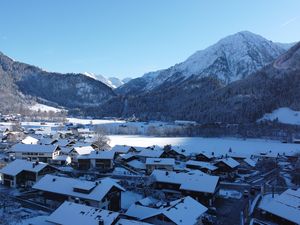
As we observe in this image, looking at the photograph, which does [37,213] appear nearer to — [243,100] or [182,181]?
[182,181]

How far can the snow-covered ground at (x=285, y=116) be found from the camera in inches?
5394

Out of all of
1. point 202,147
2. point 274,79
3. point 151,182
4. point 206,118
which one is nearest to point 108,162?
point 151,182

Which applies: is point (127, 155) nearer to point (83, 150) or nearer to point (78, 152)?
point (83, 150)

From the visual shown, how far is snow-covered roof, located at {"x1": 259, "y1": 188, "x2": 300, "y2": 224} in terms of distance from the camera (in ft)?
110

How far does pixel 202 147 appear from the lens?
89.6 metres

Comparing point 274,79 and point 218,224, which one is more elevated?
point 274,79

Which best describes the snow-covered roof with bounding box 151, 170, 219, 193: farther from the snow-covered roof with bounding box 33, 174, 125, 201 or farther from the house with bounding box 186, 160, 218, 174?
the house with bounding box 186, 160, 218, 174

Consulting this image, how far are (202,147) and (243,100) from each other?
91.8 meters

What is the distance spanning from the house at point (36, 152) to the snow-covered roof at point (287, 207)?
3888 centimetres

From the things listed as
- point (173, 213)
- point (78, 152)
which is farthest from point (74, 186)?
point (78, 152)

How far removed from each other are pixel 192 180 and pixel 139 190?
23.1 feet

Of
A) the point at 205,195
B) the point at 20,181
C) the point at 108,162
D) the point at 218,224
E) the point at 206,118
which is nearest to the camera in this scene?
the point at 218,224

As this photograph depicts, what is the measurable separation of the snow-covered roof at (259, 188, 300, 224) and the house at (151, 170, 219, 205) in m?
6.00

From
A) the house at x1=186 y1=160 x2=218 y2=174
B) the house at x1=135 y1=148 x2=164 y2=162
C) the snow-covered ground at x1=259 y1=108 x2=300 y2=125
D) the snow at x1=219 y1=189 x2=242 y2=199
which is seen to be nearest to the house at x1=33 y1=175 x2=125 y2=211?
the snow at x1=219 y1=189 x2=242 y2=199
